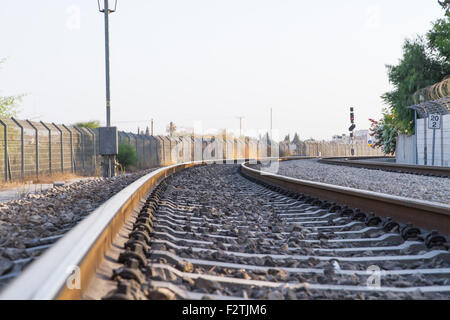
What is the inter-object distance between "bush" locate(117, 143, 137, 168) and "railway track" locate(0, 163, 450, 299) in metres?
19.0

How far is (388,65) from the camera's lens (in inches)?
1318

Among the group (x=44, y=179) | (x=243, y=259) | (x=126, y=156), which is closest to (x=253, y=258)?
(x=243, y=259)

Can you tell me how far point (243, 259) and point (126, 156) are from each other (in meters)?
21.5

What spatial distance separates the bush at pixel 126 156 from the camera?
78.8 feet

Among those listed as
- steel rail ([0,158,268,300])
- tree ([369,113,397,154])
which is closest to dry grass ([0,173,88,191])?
steel rail ([0,158,268,300])

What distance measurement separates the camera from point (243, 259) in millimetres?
3336

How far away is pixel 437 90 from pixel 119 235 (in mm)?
20908

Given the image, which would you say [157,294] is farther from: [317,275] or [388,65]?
[388,65]

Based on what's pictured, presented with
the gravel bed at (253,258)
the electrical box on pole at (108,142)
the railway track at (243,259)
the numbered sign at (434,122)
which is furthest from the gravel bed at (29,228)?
the numbered sign at (434,122)

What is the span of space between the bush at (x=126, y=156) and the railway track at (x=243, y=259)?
19015 millimetres

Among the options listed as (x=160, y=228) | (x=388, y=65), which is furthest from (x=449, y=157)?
(x=160, y=228)

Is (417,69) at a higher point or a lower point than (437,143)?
higher

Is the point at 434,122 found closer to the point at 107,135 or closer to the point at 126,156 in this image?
the point at 107,135

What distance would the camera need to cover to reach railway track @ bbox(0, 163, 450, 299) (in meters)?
2.09
